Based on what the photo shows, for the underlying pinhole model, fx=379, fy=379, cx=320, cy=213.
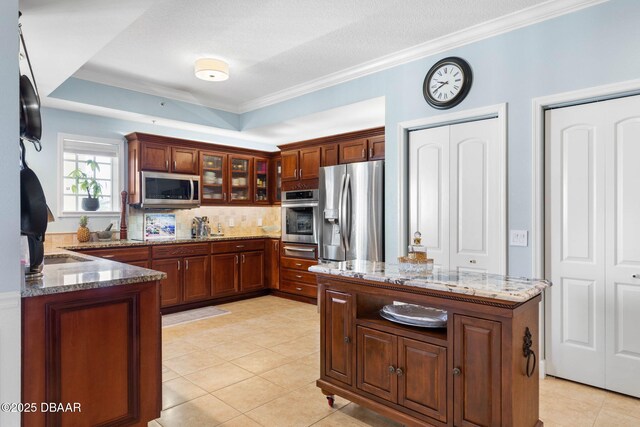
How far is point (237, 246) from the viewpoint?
5.69 m

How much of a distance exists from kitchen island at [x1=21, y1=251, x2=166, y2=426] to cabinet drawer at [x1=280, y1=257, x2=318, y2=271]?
337 cm

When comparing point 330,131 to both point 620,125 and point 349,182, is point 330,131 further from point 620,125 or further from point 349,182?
point 620,125

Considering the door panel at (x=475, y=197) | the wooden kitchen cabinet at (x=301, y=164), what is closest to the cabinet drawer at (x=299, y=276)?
the wooden kitchen cabinet at (x=301, y=164)

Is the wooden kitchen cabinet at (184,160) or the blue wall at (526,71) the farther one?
the wooden kitchen cabinet at (184,160)

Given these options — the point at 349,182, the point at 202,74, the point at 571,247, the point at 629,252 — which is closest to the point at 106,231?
the point at 202,74

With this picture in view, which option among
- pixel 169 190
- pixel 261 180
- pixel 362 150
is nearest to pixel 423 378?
pixel 362 150

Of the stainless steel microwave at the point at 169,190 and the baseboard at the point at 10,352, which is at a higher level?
the stainless steel microwave at the point at 169,190

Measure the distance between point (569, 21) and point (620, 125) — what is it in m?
0.87

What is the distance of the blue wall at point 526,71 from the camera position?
2645mm

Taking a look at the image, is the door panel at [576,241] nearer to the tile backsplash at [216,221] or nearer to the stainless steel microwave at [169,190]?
the stainless steel microwave at [169,190]

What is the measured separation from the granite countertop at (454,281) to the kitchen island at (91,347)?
1.11m

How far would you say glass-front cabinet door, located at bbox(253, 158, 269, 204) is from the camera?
6363 mm

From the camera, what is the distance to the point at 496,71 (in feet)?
10.4

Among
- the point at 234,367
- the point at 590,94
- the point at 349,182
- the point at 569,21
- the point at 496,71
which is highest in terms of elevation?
the point at 569,21
